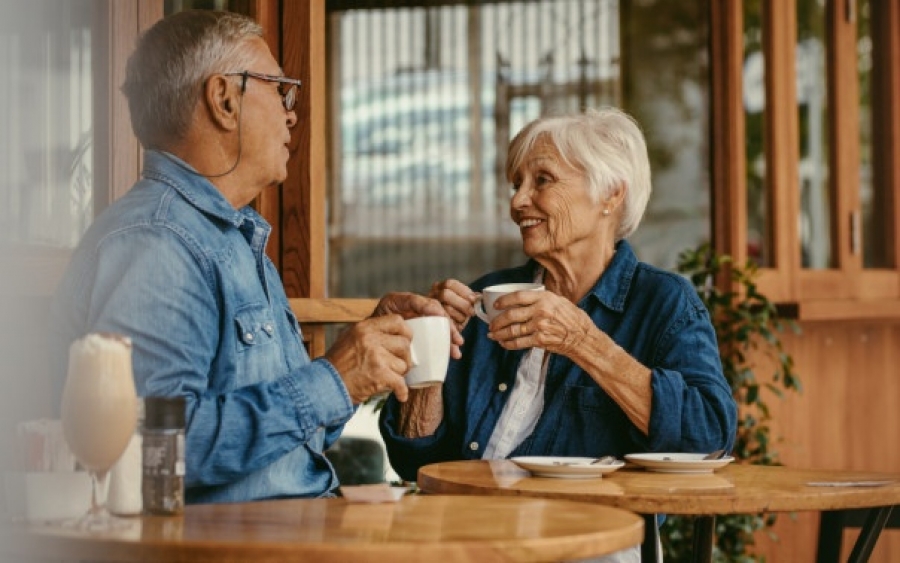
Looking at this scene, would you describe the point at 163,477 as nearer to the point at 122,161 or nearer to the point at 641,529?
the point at 641,529

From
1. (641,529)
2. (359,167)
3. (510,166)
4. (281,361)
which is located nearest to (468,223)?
(359,167)

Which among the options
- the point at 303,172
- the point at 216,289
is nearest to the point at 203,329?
the point at 216,289

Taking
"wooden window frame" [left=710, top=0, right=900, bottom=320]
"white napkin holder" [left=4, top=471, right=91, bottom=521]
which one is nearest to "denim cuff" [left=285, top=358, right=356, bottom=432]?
"white napkin holder" [left=4, top=471, right=91, bottom=521]

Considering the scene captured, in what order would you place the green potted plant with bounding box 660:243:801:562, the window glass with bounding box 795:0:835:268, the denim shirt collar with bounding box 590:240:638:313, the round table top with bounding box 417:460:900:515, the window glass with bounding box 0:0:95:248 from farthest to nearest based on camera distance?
the window glass with bounding box 795:0:835:268 → the green potted plant with bounding box 660:243:801:562 → the denim shirt collar with bounding box 590:240:638:313 → the window glass with bounding box 0:0:95:248 → the round table top with bounding box 417:460:900:515

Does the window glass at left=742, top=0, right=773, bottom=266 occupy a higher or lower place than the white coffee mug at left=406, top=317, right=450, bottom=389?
higher

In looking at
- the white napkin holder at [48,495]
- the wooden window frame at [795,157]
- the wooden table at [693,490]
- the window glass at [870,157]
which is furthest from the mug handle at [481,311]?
the window glass at [870,157]

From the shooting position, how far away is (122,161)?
2922mm

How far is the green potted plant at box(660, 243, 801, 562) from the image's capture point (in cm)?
445

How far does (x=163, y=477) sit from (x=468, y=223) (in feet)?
18.2

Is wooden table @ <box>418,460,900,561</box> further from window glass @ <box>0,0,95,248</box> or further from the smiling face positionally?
window glass @ <box>0,0,95,248</box>

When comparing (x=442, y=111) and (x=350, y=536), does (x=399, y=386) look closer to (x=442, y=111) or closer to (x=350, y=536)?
(x=350, y=536)

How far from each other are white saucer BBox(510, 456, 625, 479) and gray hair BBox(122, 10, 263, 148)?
77 centimetres

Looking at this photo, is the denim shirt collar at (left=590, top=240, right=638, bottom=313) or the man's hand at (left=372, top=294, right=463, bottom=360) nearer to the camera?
the man's hand at (left=372, top=294, right=463, bottom=360)

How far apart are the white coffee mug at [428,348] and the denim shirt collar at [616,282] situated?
0.79 m
